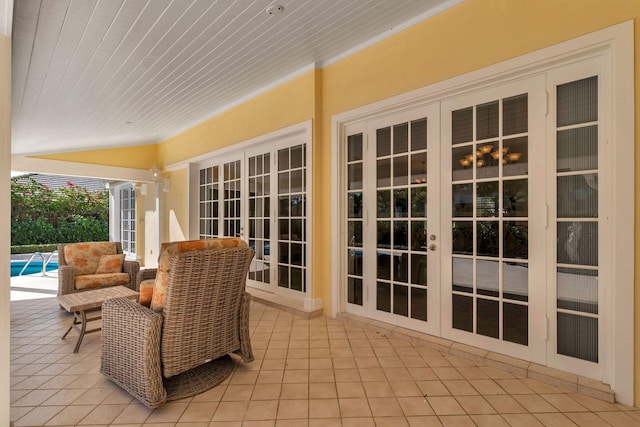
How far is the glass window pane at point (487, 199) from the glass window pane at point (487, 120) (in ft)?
1.29

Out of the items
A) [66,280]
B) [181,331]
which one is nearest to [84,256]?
[66,280]

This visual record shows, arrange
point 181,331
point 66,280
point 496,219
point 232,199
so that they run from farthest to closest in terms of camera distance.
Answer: point 232,199
point 66,280
point 496,219
point 181,331

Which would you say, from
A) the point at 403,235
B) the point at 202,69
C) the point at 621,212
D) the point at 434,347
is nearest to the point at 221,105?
the point at 202,69

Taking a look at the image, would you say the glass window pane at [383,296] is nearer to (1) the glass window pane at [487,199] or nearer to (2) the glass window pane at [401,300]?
(2) the glass window pane at [401,300]

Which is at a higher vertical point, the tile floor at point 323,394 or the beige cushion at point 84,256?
the beige cushion at point 84,256

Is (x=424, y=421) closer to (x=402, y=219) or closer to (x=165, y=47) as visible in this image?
(x=402, y=219)

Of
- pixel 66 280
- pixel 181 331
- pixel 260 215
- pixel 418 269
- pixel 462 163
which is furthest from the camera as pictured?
pixel 260 215

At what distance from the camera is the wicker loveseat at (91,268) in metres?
3.80

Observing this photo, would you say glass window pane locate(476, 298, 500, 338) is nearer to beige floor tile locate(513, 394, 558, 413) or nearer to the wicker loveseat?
beige floor tile locate(513, 394, 558, 413)

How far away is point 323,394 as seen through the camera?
2006mm

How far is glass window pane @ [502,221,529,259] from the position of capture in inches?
91.9

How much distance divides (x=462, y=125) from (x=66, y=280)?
182 inches

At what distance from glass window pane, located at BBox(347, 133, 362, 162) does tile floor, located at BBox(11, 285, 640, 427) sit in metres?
1.89

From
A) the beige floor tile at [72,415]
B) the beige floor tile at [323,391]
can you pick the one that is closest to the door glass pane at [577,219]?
the beige floor tile at [323,391]
